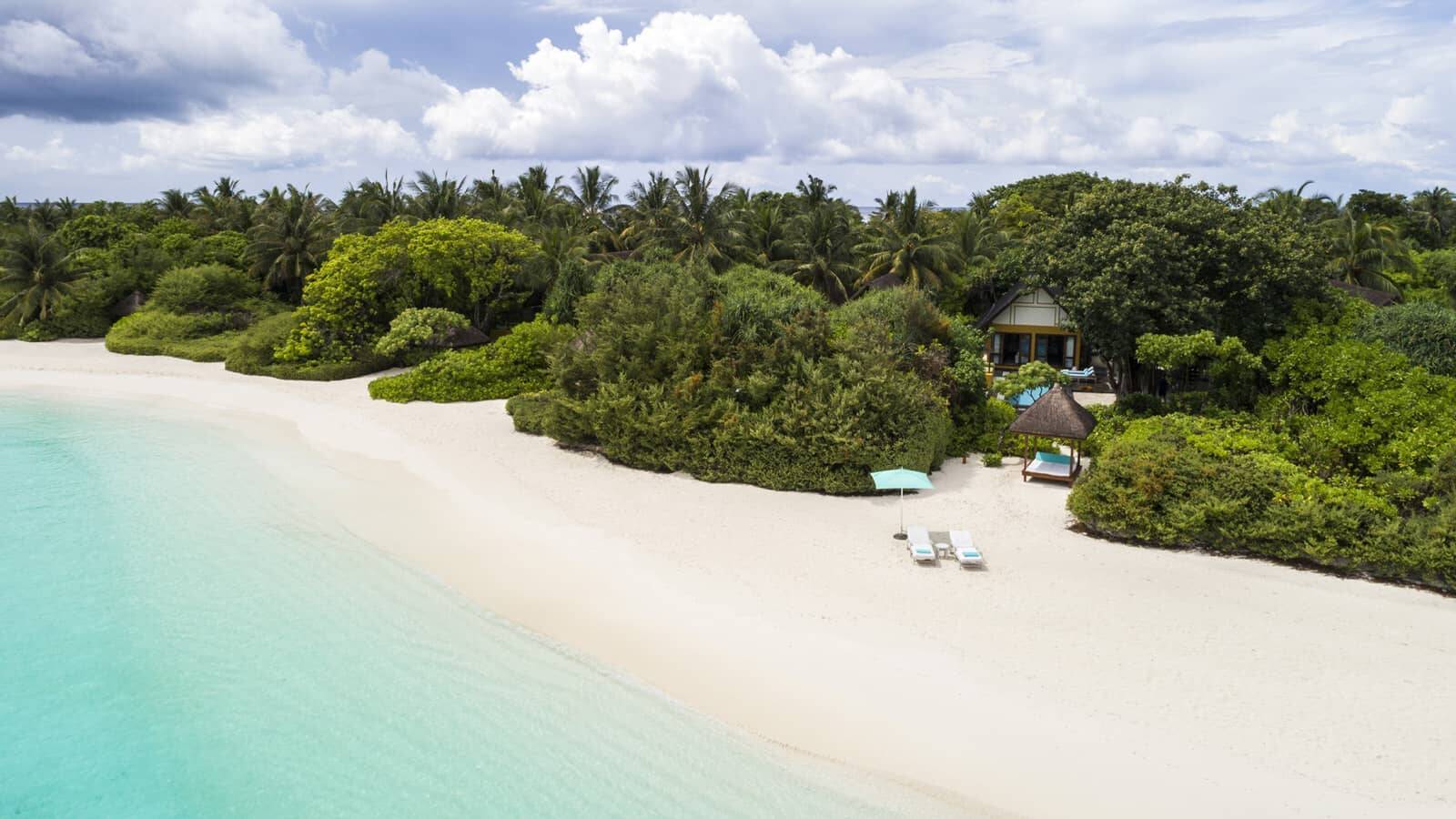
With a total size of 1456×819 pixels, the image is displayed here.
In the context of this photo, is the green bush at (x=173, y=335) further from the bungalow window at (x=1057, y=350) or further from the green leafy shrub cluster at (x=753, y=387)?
the bungalow window at (x=1057, y=350)

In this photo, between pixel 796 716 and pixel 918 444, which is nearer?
pixel 796 716

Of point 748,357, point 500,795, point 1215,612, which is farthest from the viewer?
point 748,357

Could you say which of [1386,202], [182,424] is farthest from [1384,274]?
[182,424]

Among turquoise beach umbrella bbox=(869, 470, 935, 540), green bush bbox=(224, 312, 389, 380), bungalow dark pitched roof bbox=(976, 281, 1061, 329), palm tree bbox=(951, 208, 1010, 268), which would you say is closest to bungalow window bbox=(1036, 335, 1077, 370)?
bungalow dark pitched roof bbox=(976, 281, 1061, 329)

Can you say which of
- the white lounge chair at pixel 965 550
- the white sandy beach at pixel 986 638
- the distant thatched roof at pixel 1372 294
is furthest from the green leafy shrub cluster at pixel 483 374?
the distant thatched roof at pixel 1372 294

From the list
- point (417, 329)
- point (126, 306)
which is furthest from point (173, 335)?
point (417, 329)

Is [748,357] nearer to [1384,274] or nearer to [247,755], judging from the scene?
[247,755]

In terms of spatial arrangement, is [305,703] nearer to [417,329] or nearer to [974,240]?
[417,329]

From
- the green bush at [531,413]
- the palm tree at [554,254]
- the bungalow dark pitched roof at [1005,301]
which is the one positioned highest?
the palm tree at [554,254]
